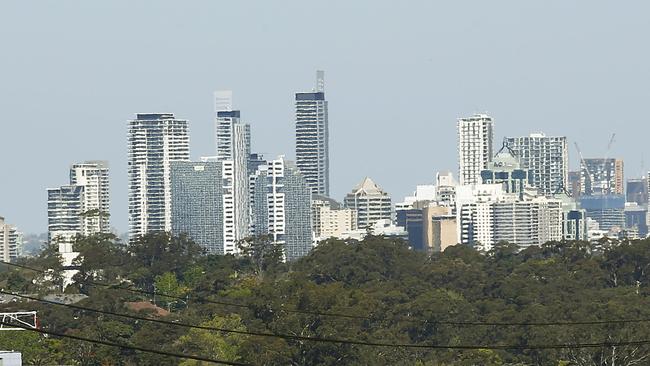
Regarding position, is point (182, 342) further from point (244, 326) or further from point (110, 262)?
point (110, 262)

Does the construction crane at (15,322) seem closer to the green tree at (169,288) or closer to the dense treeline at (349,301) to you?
the dense treeline at (349,301)

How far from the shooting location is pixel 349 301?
96.2 metres

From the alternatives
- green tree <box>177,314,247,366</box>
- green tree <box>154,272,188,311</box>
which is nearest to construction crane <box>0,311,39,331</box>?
green tree <box>177,314,247,366</box>

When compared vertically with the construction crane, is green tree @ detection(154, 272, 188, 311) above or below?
below

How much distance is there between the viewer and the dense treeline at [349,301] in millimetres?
84812

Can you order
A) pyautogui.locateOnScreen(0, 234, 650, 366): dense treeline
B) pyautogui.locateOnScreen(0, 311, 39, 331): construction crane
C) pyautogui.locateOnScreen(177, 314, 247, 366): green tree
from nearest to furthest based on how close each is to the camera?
pyautogui.locateOnScreen(0, 311, 39, 331): construction crane
pyautogui.locateOnScreen(177, 314, 247, 366): green tree
pyautogui.locateOnScreen(0, 234, 650, 366): dense treeline

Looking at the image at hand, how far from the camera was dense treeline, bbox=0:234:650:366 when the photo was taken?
84812mm

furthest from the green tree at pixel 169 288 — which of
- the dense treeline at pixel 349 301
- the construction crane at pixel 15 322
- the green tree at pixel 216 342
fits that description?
the construction crane at pixel 15 322

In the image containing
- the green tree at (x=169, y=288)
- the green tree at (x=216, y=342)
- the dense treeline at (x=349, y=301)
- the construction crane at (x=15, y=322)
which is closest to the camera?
the construction crane at (x=15, y=322)

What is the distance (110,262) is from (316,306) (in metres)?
44.5

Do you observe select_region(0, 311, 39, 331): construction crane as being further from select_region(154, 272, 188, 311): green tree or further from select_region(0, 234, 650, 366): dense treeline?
select_region(154, 272, 188, 311): green tree

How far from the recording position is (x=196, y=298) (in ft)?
374

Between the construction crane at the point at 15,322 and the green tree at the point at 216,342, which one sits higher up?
the construction crane at the point at 15,322

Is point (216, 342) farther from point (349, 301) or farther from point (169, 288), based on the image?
point (169, 288)
